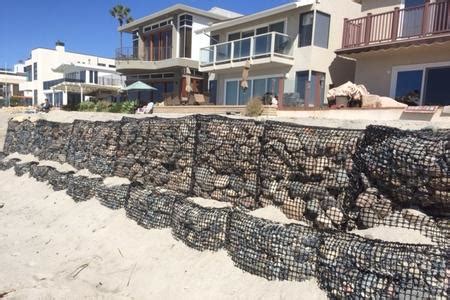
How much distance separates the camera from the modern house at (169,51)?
86.1 ft

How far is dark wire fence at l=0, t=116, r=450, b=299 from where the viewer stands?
3.50 meters

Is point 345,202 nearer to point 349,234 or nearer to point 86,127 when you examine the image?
point 349,234

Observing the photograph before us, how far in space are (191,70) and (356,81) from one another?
1351cm

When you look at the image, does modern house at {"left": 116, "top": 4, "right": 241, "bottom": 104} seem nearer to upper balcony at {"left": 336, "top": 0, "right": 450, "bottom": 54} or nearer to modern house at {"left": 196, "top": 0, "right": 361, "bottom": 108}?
modern house at {"left": 196, "top": 0, "right": 361, "bottom": 108}

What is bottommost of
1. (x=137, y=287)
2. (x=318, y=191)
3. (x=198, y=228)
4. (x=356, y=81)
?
(x=137, y=287)

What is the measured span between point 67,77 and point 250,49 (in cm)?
3198

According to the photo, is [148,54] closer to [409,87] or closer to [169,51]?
[169,51]

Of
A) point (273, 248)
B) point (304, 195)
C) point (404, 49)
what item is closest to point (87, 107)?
point (404, 49)

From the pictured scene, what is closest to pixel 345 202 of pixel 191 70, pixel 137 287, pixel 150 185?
pixel 137 287

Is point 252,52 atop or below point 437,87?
atop

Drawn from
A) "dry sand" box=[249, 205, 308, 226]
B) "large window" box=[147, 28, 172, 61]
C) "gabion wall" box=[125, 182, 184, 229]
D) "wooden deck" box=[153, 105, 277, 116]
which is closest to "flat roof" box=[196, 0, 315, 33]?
"large window" box=[147, 28, 172, 61]

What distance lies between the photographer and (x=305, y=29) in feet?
60.5

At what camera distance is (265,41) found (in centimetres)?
1909

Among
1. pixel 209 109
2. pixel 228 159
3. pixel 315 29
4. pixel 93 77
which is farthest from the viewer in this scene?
pixel 93 77
